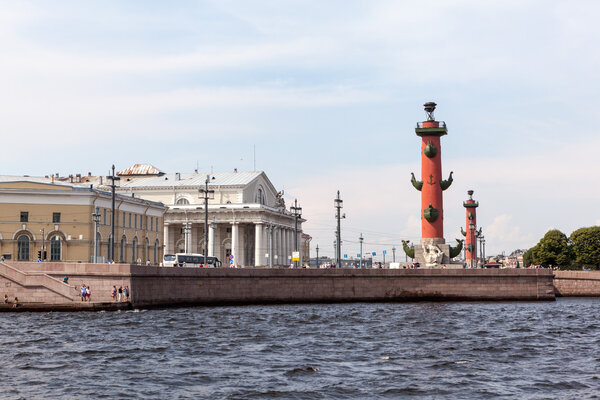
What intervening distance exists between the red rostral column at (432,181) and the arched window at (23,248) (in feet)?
103

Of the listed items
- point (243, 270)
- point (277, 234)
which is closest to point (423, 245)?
point (243, 270)

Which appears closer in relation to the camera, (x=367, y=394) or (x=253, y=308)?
(x=367, y=394)

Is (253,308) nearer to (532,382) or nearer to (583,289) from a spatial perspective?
(532,382)

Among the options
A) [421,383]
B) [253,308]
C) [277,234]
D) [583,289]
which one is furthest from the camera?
[277,234]

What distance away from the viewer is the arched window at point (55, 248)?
69875 mm

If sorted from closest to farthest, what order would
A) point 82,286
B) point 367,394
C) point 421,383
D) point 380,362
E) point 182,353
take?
point 367,394
point 421,383
point 380,362
point 182,353
point 82,286

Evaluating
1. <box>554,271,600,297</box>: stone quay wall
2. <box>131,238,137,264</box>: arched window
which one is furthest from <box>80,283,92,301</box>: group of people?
<box>554,271,600,297</box>: stone quay wall

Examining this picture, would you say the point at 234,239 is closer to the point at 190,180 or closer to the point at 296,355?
the point at 190,180

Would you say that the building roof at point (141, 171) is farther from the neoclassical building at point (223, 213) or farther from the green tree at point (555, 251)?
the green tree at point (555, 251)

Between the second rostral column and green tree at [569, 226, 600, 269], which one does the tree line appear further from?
the second rostral column

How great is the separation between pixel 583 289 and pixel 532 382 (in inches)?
2126

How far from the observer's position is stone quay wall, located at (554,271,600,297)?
7594cm

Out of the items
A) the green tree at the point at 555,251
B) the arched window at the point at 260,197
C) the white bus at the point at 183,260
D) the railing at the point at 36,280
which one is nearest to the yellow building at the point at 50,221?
the white bus at the point at 183,260

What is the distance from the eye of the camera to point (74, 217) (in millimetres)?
70562
